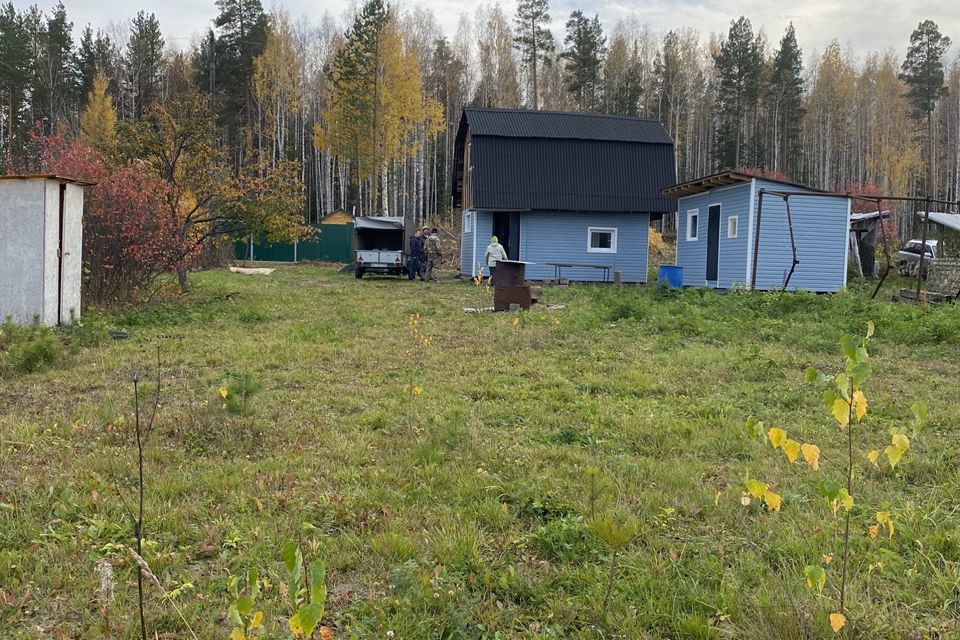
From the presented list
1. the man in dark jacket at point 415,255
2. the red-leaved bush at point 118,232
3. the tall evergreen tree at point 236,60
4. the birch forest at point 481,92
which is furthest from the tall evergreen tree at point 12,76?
the red-leaved bush at point 118,232

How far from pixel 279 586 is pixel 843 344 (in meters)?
2.25

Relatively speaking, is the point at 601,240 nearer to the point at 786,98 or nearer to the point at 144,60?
the point at 786,98

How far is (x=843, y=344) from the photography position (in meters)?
1.84

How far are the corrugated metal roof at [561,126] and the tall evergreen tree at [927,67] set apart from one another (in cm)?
3222

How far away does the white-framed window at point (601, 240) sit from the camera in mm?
23797

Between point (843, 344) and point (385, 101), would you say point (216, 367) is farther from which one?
point (385, 101)

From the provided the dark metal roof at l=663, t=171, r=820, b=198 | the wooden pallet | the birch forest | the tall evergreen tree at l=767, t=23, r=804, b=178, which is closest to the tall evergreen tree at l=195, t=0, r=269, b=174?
the birch forest

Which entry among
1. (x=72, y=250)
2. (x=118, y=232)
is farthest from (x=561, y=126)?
Result: (x=72, y=250)

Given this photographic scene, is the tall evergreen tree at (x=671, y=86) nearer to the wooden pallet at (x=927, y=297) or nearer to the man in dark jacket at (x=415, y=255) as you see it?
the man in dark jacket at (x=415, y=255)

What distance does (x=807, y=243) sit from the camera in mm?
17984

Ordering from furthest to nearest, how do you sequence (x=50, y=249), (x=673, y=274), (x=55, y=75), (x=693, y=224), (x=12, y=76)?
(x=55, y=75) → (x=12, y=76) → (x=693, y=224) → (x=673, y=274) → (x=50, y=249)

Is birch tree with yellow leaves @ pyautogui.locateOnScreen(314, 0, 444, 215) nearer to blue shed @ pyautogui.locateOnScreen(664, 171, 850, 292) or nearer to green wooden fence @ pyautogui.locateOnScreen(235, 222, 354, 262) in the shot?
green wooden fence @ pyautogui.locateOnScreen(235, 222, 354, 262)

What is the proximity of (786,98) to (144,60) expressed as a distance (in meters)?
44.1

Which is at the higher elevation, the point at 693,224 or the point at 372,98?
the point at 372,98
